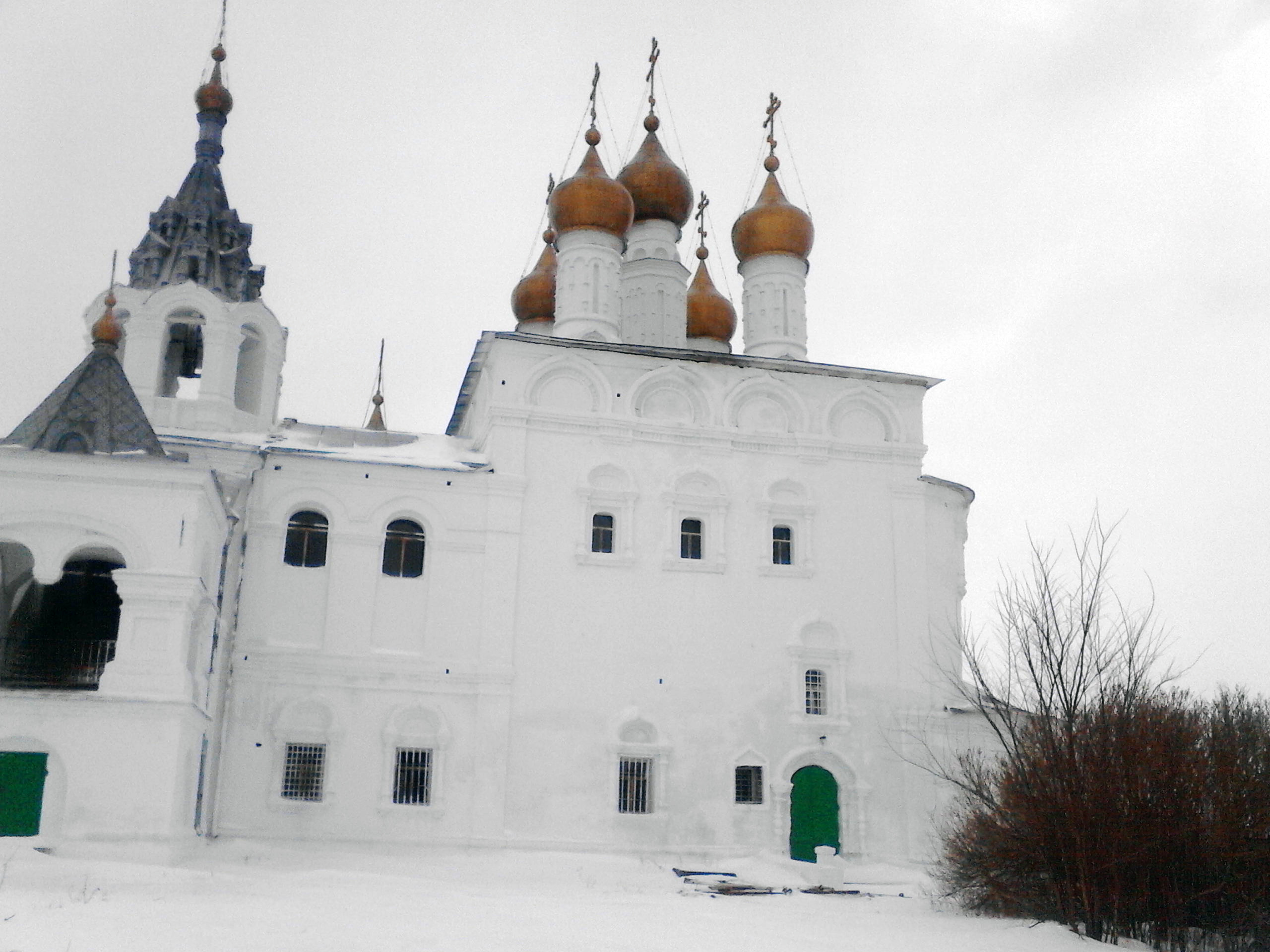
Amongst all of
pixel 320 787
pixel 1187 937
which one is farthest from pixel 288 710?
pixel 1187 937

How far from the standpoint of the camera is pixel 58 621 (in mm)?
14805

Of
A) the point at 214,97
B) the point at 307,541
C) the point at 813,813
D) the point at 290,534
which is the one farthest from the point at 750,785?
the point at 214,97

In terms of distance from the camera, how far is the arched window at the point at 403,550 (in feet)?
54.5

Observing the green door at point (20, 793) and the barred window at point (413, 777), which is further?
the barred window at point (413, 777)

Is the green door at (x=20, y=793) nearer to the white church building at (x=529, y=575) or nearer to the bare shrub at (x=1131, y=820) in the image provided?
the white church building at (x=529, y=575)

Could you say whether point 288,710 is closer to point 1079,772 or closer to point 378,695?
point 378,695

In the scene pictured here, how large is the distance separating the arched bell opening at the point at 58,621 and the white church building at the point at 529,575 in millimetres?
39

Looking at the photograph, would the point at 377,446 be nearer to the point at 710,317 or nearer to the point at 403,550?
the point at 403,550

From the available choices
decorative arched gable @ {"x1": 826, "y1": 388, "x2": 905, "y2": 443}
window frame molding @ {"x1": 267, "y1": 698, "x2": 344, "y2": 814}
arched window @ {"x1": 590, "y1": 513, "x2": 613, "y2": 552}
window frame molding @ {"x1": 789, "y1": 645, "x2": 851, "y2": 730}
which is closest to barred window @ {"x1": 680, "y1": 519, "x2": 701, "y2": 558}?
arched window @ {"x1": 590, "y1": 513, "x2": 613, "y2": 552}

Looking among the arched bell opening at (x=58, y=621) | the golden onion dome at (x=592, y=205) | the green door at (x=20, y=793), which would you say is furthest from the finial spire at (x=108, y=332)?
the golden onion dome at (x=592, y=205)

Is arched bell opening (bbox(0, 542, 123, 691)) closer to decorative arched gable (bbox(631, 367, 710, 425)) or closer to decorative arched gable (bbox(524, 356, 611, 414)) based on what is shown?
decorative arched gable (bbox(524, 356, 611, 414))

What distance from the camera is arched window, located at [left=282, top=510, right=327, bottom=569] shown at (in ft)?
53.6

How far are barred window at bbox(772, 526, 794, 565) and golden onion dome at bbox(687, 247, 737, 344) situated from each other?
4954 millimetres

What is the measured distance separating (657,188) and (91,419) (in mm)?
10586
